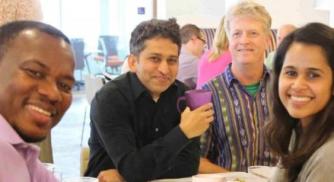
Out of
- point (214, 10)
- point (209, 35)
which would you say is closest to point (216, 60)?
point (209, 35)

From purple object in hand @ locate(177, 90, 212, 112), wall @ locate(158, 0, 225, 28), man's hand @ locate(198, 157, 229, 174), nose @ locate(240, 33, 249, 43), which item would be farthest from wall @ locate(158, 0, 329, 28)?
purple object in hand @ locate(177, 90, 212, 112)

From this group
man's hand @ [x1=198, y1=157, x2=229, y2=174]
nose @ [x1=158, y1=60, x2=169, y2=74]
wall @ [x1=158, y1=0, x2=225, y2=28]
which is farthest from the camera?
wall @ [x1=158, y1=0, x2=225, y2=28]

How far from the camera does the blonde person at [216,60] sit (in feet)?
9.61

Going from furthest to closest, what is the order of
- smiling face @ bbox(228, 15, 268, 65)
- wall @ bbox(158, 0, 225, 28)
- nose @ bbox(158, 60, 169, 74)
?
wall @ bbox(158, 0, 225, 28) → smiling face @ bbox(228, 15, 268, 65) → nose @ bbox(158, 60, 169, 74)

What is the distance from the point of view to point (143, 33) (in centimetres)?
201

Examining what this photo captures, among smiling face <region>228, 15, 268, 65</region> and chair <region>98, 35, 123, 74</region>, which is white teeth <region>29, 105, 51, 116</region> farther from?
chair <region>98, 35, 123, 74</region>

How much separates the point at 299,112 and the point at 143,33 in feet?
2.35

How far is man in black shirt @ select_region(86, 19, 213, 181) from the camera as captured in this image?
183 centimetres

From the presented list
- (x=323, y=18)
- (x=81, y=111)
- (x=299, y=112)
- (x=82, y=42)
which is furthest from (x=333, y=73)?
(x=82, y=42)

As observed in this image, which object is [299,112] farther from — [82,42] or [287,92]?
[82,42]

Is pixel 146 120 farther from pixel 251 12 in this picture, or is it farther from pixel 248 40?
pixel 251 12

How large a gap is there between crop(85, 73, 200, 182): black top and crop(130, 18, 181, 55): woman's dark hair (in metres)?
0.13

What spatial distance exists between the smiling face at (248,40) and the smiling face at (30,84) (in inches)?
52.9

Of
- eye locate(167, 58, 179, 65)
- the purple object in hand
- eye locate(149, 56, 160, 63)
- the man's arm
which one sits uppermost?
eye locate(149, 56, 160, 63)
